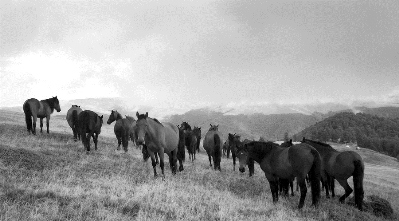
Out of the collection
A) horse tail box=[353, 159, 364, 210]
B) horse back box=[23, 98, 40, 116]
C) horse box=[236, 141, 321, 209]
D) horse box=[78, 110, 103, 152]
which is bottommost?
horse tail box=[353, 159, 364, 210]

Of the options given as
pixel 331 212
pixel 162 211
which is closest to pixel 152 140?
pixel 162 211

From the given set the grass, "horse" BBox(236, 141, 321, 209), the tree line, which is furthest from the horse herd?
the tree line

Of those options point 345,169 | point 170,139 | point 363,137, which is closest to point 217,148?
point 170,139

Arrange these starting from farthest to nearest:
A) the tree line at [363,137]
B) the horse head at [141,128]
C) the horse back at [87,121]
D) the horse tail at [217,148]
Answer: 1. the tree line at [363,137]
2. the horse tail at [217,148]
3. the horse back at [87,121]
4. the horse head at [141,128]

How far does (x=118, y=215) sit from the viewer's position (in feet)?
20.5

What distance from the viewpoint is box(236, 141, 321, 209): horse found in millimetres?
10055

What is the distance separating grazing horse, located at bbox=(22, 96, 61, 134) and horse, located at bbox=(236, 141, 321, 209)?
17055 mm

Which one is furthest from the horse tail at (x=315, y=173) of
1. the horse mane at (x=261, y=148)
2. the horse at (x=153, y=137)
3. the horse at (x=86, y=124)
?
the horse at (x=86, y=124)

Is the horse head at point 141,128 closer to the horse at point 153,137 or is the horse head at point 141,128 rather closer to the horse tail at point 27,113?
the horse at point 153,137

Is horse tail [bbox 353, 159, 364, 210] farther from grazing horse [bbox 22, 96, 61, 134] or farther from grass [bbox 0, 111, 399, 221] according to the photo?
grazing horse [bbox 22, 96, 61, 134]

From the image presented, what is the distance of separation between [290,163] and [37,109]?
1990 centimetres

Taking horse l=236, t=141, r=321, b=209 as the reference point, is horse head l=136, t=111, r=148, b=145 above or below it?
above

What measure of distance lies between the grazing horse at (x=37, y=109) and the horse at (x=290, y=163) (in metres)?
17.1

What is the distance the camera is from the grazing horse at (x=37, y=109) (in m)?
19.8
